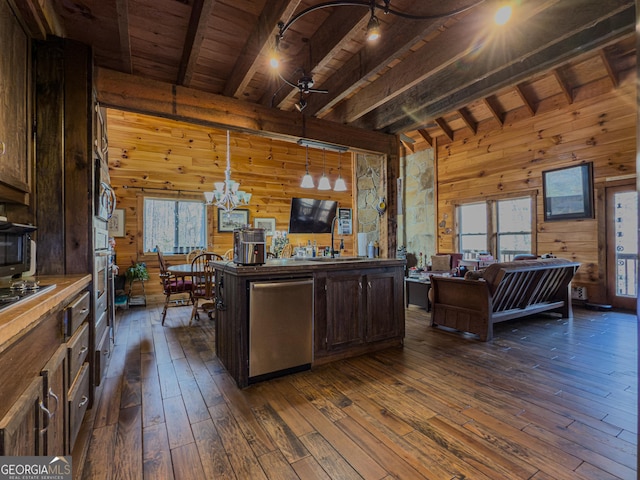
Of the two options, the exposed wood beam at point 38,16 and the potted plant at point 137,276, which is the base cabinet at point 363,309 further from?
the potted plant at point 137,276

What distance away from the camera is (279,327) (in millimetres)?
2527

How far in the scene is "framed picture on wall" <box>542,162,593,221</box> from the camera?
5227 mm

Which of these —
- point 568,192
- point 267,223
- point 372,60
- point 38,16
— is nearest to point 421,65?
point 372,60

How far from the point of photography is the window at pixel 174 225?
6121mm

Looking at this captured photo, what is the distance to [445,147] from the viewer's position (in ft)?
25.1

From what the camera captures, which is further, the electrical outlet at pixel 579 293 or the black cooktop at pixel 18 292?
the electrical outlet at pixel 579 293

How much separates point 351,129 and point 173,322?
372cm

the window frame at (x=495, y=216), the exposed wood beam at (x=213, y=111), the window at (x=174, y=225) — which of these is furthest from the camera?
the window at (x=174, y=225)

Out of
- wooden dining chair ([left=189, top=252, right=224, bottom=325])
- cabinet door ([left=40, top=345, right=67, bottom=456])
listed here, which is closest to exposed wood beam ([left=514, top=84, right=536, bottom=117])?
wooden dining chair ([left=189, top=252, right=224, bottom=325])

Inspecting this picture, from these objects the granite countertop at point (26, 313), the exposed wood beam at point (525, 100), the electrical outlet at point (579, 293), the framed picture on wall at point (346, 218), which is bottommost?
the electrical outlet at point (579, 293)

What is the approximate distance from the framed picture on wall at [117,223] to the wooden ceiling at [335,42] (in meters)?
3.68

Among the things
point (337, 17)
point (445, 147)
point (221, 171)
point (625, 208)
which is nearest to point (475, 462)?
point (337, 17)

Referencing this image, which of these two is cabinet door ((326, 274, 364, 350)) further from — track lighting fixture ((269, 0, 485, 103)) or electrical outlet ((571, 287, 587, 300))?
electrical outlet ((571, 287, 587, 300))

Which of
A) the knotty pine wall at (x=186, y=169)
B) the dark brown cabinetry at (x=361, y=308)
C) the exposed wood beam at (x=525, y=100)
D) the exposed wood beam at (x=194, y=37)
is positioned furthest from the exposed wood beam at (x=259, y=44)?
the exposed wood beam at (x=525, y=100)
